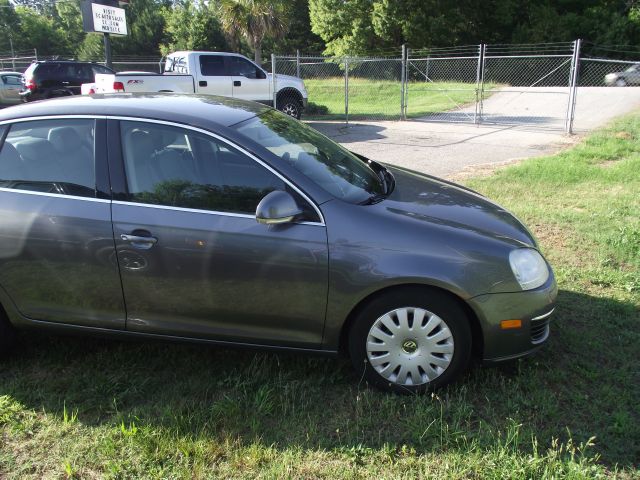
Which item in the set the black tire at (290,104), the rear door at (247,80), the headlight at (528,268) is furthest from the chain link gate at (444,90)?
the headlight at (528,268)

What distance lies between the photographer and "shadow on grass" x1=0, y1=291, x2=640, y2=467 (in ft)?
8.83

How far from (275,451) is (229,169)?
4.96 ft

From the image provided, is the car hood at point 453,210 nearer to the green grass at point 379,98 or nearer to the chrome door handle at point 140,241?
the chrome door handle at point 140,241

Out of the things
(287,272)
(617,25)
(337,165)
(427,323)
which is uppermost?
(617,25)

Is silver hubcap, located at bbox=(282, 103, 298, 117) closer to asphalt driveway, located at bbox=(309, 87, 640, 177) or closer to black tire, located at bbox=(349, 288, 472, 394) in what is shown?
asphalt driveway, located at bbox=(309, 87, 640, 177)

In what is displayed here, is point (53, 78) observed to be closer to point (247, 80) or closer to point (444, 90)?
point (247, 80)

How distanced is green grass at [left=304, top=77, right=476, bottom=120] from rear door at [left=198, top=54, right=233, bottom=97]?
4284mm

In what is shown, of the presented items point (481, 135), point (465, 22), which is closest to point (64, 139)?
point (481, 135)

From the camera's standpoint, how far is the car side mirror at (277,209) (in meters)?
2.78

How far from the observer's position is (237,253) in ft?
9.39

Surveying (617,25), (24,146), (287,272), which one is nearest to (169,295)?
(287,272)

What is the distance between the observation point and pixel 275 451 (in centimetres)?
259

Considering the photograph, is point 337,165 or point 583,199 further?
point 583,199

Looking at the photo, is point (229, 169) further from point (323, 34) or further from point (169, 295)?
point (323, 34)
